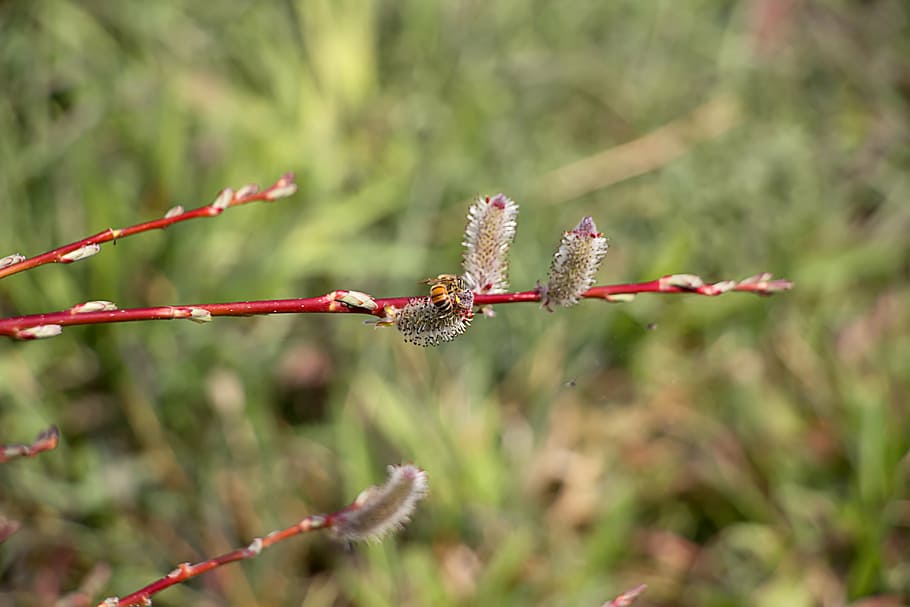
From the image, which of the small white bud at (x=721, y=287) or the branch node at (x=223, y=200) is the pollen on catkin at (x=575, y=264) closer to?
the small white bud at (x=721, y=287)

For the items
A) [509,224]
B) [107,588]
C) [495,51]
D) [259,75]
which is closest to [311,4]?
[259,75]

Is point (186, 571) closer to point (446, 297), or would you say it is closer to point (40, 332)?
point (40, 332)

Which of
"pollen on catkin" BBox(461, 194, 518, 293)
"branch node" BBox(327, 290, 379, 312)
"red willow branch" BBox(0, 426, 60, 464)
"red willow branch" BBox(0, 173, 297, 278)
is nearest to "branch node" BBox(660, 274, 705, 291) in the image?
"pollen on catkin" BBox(461, 194, 518, 293)

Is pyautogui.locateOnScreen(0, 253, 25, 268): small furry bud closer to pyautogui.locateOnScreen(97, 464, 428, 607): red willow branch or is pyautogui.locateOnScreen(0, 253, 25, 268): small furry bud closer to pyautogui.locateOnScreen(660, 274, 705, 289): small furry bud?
pyautogui.locateOnScreen(97, 464, 428, 607): red willow branch

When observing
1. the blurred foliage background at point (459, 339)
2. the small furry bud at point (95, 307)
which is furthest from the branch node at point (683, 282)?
the blurred foliage background at point (459, 339)

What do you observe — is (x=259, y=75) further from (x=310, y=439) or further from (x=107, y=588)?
(x=107, y=588)

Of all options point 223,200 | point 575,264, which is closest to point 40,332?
point 223,200
